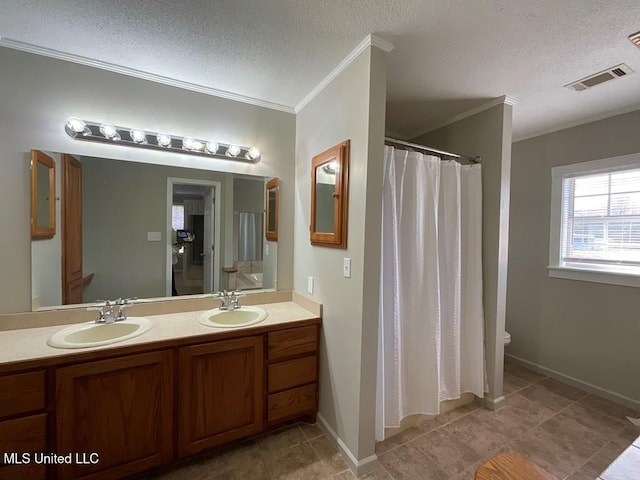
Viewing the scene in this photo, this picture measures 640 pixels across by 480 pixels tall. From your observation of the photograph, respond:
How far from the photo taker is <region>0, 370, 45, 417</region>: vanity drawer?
119 cm

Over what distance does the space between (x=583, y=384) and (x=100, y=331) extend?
390 cm

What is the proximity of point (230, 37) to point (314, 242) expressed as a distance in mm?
1330

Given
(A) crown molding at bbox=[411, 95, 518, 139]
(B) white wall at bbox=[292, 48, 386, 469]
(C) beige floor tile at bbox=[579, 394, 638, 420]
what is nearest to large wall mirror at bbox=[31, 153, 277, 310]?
(B) white wall at bbox=[292, 48, 386, 469]

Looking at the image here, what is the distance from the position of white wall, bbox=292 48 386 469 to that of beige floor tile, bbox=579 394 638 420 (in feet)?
6.66

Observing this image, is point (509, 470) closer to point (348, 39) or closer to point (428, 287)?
point (428, 287)

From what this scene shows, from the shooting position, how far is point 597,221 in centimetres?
246

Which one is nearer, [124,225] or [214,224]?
[124,225]

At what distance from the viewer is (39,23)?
1.42 metres

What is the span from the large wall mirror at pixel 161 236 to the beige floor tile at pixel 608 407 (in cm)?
282

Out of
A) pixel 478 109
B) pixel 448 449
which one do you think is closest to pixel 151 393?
pixel 448 449

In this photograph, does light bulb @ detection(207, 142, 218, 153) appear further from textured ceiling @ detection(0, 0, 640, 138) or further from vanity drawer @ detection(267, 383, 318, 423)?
vanity drawer @ detection(267, 383, 318, 423)

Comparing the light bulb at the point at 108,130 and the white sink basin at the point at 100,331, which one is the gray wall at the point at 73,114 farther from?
the white sink basin at the point at 100,331

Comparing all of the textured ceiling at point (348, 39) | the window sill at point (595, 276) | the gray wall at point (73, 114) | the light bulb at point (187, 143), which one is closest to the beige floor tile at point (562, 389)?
the window sill at point (595, 276)

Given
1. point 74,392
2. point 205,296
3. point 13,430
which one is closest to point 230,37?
point 205,296
